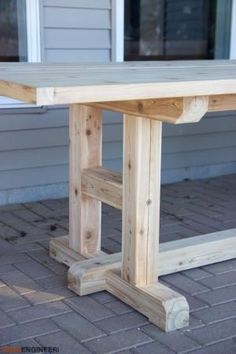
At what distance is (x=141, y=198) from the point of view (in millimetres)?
2426

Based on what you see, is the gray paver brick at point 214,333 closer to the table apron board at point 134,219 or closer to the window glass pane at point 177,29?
the table apron board at point 134,219

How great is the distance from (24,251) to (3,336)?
923 millimetres

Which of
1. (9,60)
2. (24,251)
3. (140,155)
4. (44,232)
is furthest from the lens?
(9,60)

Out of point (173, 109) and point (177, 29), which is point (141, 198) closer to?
point (173, 109)

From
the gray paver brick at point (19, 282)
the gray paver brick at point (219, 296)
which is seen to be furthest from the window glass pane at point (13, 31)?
the gray paver brick at point (219, 296)

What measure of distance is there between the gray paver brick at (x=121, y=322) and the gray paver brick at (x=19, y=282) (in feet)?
1.43

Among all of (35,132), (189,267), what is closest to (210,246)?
(189,267)

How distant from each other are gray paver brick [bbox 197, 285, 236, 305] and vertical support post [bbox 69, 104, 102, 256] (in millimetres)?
585

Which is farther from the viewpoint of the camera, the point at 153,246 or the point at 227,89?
the point at 153,246

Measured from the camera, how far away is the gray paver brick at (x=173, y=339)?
2.20m

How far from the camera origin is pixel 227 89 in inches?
86.6

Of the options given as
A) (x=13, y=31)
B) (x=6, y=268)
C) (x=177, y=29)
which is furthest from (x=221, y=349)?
(x=177, y=29)

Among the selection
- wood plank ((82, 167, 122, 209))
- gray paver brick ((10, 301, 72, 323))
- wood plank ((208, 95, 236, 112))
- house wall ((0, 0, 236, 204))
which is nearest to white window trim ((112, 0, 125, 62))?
house wall ((0, 0, 236, 204))

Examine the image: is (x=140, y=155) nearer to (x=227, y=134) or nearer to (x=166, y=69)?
(x=166, y=69)
